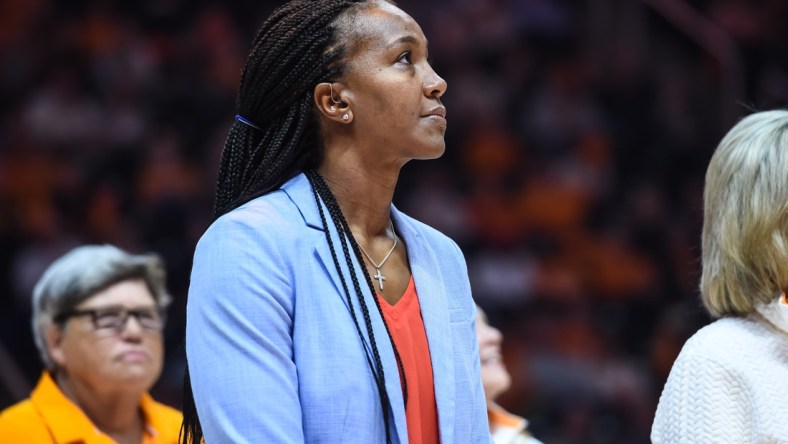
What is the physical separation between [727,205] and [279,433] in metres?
0.93

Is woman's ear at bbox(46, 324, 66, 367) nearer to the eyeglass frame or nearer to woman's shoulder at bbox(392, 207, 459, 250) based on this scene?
the eyeglass frame

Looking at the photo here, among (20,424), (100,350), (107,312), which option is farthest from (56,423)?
(107,312)

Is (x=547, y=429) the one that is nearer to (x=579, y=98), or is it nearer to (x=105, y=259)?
(x=579, y=98)

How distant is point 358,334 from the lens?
1.70 metres

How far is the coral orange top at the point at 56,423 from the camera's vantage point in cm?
284

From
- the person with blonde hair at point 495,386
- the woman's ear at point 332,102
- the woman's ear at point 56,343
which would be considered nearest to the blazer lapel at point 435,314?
the woman's ear at point 332,102

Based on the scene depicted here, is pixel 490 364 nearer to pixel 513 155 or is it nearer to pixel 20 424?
pixel 20 424

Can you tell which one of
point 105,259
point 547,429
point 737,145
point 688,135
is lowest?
point 547,429

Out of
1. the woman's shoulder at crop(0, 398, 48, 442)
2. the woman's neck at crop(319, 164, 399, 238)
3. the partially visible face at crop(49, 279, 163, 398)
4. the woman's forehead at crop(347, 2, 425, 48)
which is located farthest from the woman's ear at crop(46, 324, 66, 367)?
the woman's forehead at crop(347, 2, 425, 48)

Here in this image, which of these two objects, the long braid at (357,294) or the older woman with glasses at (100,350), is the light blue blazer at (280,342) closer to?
the long braid at (357,294)

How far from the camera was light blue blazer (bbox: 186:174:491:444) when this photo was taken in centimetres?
161

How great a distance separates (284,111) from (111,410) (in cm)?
146

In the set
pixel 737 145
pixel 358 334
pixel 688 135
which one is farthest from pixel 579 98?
pixel 358 334

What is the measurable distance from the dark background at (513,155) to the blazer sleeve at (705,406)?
287 centimetres
